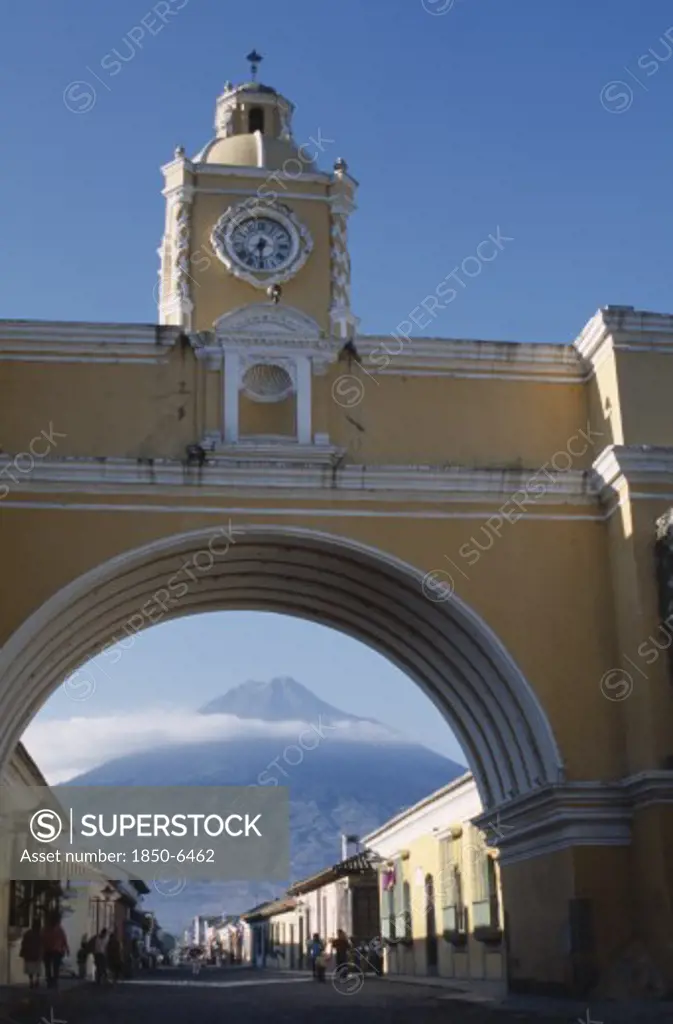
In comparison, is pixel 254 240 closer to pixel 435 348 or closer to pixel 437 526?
pixel 435 348

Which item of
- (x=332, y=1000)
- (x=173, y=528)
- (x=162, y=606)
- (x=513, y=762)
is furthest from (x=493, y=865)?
(x=173, y=528)

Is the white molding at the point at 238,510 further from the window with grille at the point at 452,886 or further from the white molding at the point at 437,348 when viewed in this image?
the window with grille at the point at 452,886

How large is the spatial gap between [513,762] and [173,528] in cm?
421

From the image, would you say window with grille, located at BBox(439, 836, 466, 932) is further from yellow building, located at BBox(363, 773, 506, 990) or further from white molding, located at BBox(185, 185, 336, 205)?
white molding, located at BBox(185, 185, 336, 205)

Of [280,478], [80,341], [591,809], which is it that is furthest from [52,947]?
[80,341]

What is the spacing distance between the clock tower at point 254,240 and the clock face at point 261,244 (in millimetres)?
12

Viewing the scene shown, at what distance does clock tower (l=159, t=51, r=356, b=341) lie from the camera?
52.7 ft

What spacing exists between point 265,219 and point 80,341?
3.58m

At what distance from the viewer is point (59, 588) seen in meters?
13.0

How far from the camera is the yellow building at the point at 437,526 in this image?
42.7 ft

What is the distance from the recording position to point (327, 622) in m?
15.9

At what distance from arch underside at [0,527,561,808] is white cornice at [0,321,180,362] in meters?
2.10

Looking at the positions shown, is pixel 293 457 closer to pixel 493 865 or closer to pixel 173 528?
pixel 173 528

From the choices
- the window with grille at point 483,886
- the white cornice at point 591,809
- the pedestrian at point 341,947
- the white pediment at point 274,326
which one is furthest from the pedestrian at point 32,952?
the white pediment at point 274,326
